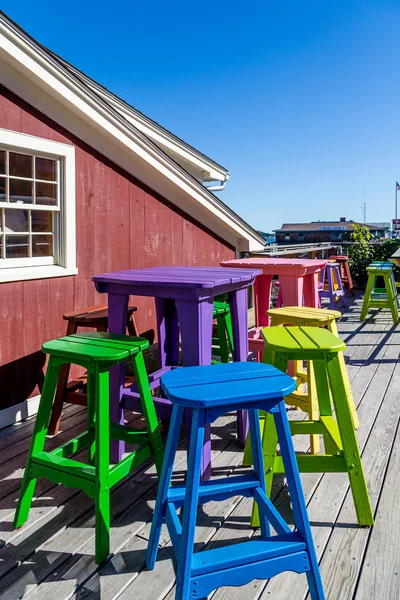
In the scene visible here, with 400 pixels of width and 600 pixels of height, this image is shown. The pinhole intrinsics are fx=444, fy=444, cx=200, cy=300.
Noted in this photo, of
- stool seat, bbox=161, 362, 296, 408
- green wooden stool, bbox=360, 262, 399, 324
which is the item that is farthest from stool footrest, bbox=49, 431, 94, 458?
green wooden stool, bbox=360, 262, 399, 324

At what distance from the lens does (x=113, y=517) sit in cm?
196

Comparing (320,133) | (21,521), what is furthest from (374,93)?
(21,521)

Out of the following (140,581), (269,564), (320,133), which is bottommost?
(140,581)

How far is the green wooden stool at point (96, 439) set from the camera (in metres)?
1.72

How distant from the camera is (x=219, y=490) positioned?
164 centimetres

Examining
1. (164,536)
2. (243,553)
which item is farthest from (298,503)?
(164,536)

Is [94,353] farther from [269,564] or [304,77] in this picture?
[304,77]

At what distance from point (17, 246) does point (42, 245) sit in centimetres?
20

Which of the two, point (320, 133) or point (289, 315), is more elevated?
point (320, 133)

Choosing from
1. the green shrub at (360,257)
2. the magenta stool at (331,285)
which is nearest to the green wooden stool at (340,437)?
the magenta stool at (331,285)

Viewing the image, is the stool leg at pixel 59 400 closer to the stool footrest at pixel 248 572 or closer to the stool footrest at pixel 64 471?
the stool footrest at pixel 64 471

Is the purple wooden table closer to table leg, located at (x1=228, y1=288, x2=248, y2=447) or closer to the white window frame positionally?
table leg, located at (x1=228, y1=288, x2=248, y2=447)

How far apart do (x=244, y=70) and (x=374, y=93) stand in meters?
4.30

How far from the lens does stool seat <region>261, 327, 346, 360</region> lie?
189 centimetres
